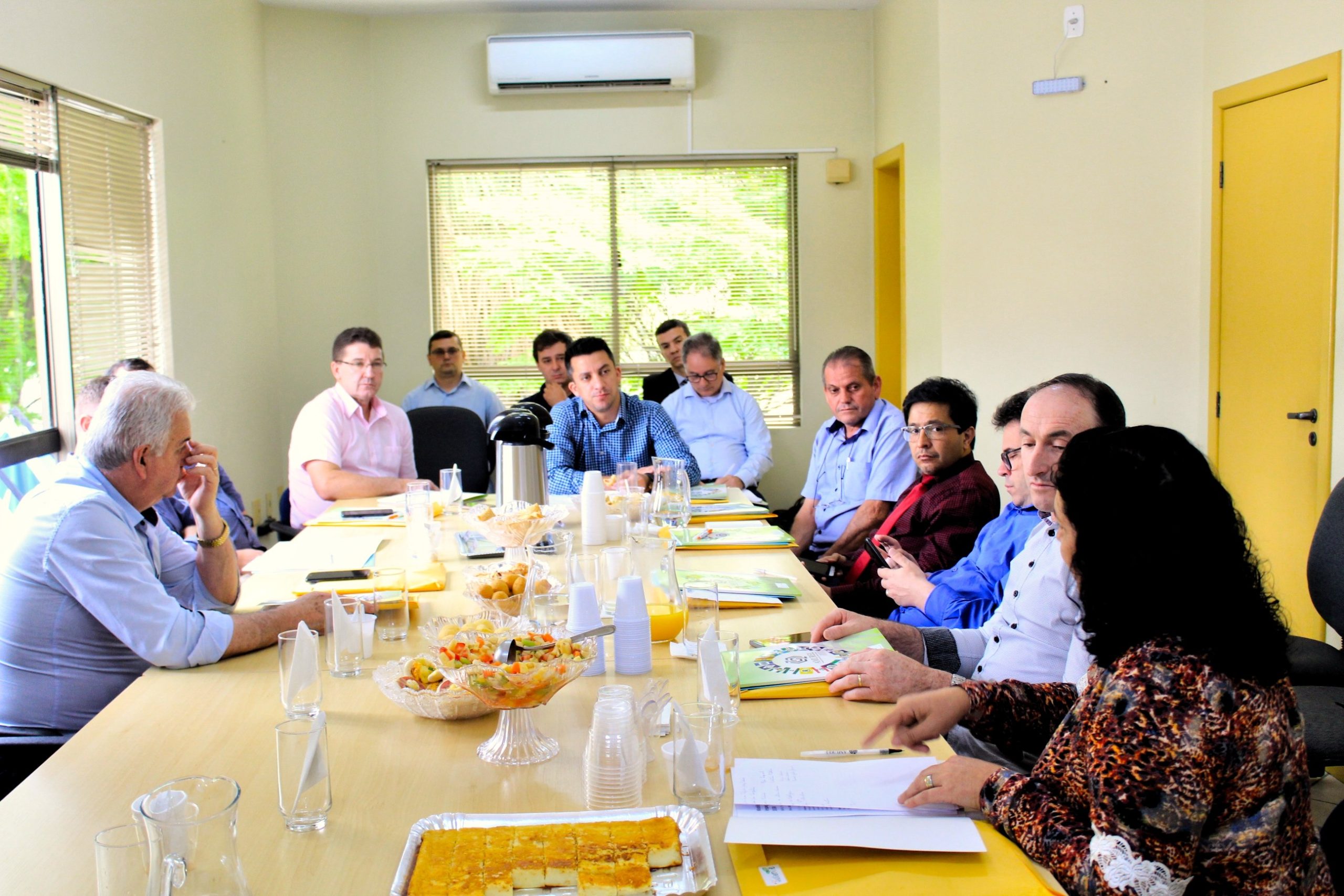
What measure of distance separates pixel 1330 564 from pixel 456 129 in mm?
5267

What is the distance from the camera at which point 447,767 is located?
1561 millimetres

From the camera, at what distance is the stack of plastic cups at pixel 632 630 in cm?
188

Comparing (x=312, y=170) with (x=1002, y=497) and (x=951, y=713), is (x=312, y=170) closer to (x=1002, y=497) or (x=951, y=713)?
(x=1002, y=497)

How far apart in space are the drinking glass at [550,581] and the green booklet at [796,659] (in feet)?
1.09

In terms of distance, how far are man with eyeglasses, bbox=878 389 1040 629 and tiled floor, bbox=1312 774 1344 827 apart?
1163 millimetres

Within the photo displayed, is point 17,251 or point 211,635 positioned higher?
point 17,251

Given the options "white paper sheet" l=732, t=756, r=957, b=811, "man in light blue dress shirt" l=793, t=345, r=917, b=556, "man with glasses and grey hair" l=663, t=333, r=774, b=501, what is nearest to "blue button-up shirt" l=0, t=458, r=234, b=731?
"white paper sheet" l=732, t=756, r=957, b=811

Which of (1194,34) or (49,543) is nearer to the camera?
(49,543)

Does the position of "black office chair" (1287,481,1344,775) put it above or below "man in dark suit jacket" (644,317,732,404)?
below

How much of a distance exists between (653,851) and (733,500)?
9.06ft

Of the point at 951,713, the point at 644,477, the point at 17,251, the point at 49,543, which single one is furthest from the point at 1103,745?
the point at 17,251

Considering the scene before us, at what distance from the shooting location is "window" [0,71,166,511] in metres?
3.99

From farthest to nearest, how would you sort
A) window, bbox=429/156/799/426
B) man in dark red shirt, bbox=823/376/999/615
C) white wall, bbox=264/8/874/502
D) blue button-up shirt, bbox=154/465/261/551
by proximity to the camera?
1. window, bbox=429/156/799/426
2. white wall, bbox=264/8/874/502
3. blue button-up shirt, bbox=154/465/261/551
4. man in dark red shirt, bbox=823/376/999/615

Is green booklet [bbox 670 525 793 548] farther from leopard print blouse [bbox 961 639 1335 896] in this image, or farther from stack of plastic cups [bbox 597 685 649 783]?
leopard print blouse [bbox 961 639 1335 896]
